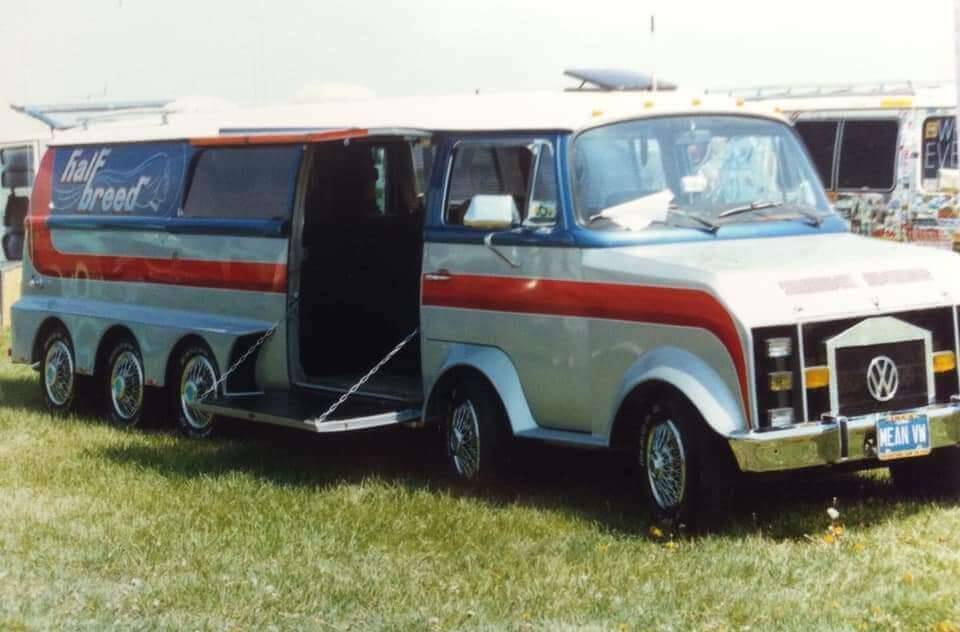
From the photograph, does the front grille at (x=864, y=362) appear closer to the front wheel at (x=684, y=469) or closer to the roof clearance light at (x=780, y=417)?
the roof clearance light at (x=780, y=417)

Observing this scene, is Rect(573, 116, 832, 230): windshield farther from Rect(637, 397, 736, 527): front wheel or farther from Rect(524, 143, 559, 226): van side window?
Rect(637, 397, 736, 527): front wheel

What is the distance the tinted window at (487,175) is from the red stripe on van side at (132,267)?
5.80 ft

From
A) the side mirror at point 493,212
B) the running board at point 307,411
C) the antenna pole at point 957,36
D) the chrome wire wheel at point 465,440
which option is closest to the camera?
the antenna pole at point 957,36

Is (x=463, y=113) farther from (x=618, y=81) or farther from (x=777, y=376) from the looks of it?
(x=777, y=376)

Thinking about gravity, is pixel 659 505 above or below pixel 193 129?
below

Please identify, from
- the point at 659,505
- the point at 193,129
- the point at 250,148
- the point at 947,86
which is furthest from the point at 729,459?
the point at 947,86

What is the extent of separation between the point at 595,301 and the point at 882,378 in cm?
156

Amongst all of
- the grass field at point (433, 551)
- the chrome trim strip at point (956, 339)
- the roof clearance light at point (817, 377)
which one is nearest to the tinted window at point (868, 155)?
the grass field at point (433, 551)

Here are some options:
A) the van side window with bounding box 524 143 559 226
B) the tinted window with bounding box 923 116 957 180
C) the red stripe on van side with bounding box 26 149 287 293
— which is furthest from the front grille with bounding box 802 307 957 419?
the tinted window with bounding box 923 116 957 180

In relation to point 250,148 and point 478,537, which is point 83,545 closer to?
point 478,537

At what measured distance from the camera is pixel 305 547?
899cm

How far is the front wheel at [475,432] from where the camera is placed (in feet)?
33.9

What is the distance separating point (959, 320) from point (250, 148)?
17.8 feet

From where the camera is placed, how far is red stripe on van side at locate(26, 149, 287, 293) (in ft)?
40.3
